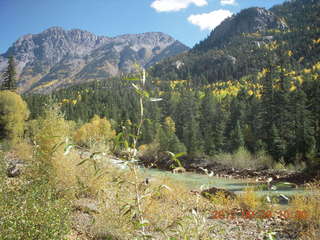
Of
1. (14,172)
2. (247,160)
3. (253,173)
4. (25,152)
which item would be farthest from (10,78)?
(253,173)

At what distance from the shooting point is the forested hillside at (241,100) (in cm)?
3475

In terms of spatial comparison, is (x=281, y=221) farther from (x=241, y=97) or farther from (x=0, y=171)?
(x=241, y=97)

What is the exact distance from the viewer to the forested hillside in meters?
34.8

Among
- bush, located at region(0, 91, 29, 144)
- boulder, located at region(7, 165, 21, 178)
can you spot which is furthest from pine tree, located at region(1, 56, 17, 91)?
boulder, located at region(7, 165, 21, 178)

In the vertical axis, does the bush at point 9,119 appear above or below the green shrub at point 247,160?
above

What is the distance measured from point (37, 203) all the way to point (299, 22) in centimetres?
19548

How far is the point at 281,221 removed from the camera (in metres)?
8.98

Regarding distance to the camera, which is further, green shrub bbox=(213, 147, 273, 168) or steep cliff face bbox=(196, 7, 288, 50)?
steep cliff face bbox=(196, 7, 288, 50)

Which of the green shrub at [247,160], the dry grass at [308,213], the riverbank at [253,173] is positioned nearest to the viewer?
the dry grass at [308,213]

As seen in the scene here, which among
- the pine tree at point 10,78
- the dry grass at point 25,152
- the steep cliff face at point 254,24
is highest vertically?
the steep cliff face at point 254,24

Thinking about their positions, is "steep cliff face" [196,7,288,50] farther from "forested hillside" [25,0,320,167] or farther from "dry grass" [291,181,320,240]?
"dry grass" [291,181,320,240]

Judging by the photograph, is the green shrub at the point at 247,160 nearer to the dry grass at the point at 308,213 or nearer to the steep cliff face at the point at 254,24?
the dry grass at the point at 308,213

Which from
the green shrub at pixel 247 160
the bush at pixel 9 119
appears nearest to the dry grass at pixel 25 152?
the bush at pixel 9 119

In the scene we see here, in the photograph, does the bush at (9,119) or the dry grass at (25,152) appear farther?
the bush at (9,119)
